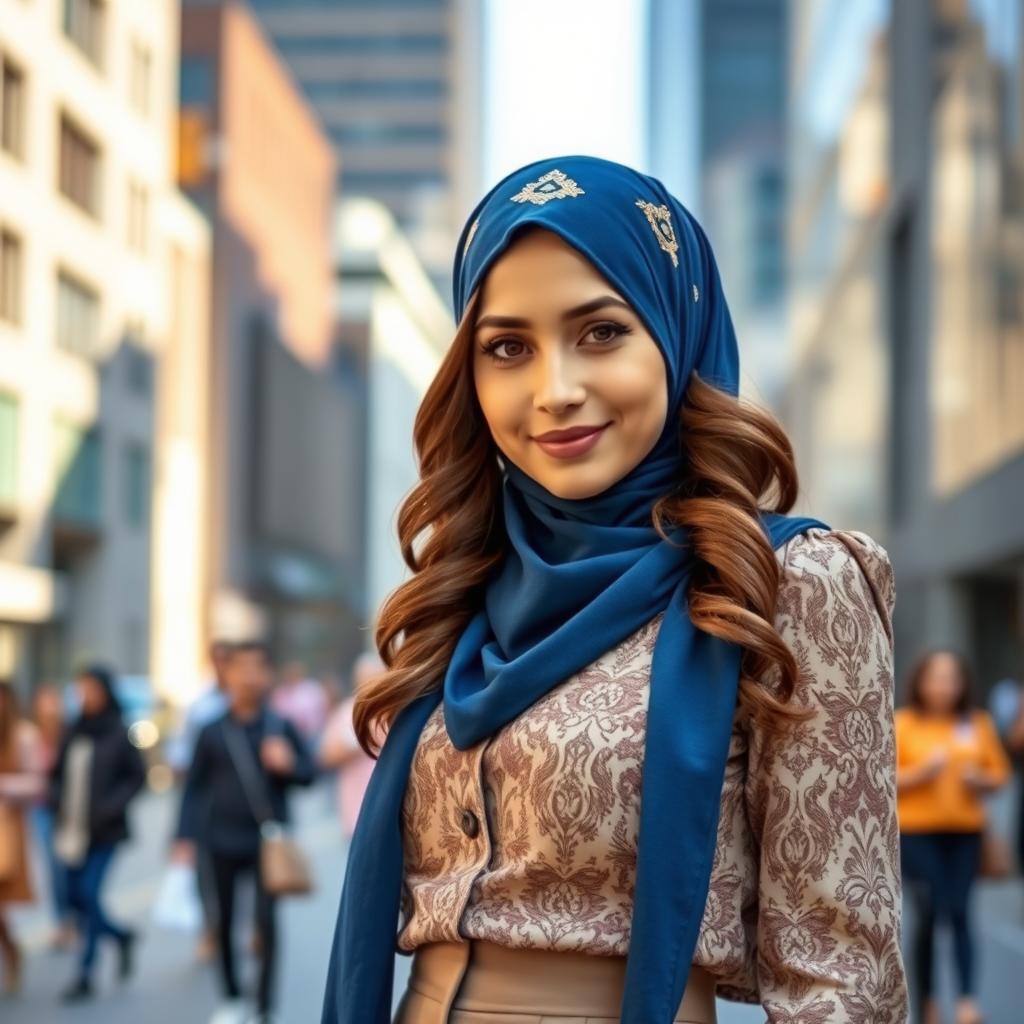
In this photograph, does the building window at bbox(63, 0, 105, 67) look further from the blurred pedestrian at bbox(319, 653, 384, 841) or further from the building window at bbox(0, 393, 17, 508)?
the blurred pedestrian at bbox(319, 653, 384, 841)

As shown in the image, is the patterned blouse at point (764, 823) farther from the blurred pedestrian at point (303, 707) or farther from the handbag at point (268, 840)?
the blurred pedestrian at point (303, 707)

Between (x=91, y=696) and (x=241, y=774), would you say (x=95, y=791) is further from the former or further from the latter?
(x=241, y=774)

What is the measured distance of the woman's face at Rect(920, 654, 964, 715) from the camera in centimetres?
954

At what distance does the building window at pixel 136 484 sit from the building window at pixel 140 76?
7442mm

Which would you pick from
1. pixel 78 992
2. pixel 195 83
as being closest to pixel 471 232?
pixel 78 992

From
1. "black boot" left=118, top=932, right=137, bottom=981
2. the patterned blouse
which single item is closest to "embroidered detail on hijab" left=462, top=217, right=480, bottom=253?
the patterned blouse

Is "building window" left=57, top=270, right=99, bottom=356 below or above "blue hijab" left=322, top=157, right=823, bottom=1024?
above

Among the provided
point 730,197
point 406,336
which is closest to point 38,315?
point 406,336

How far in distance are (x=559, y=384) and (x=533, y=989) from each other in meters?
0.70

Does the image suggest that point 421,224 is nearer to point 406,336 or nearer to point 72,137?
point 406,336

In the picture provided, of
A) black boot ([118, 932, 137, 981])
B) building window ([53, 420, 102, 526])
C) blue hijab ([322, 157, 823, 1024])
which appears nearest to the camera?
blue hijab ([322, 157, 823, 1024])

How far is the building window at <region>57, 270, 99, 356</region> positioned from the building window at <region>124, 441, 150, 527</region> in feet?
16.1

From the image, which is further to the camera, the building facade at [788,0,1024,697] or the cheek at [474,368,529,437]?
the building facade at [788,0,1024,697]

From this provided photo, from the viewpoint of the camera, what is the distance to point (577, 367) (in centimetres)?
226
